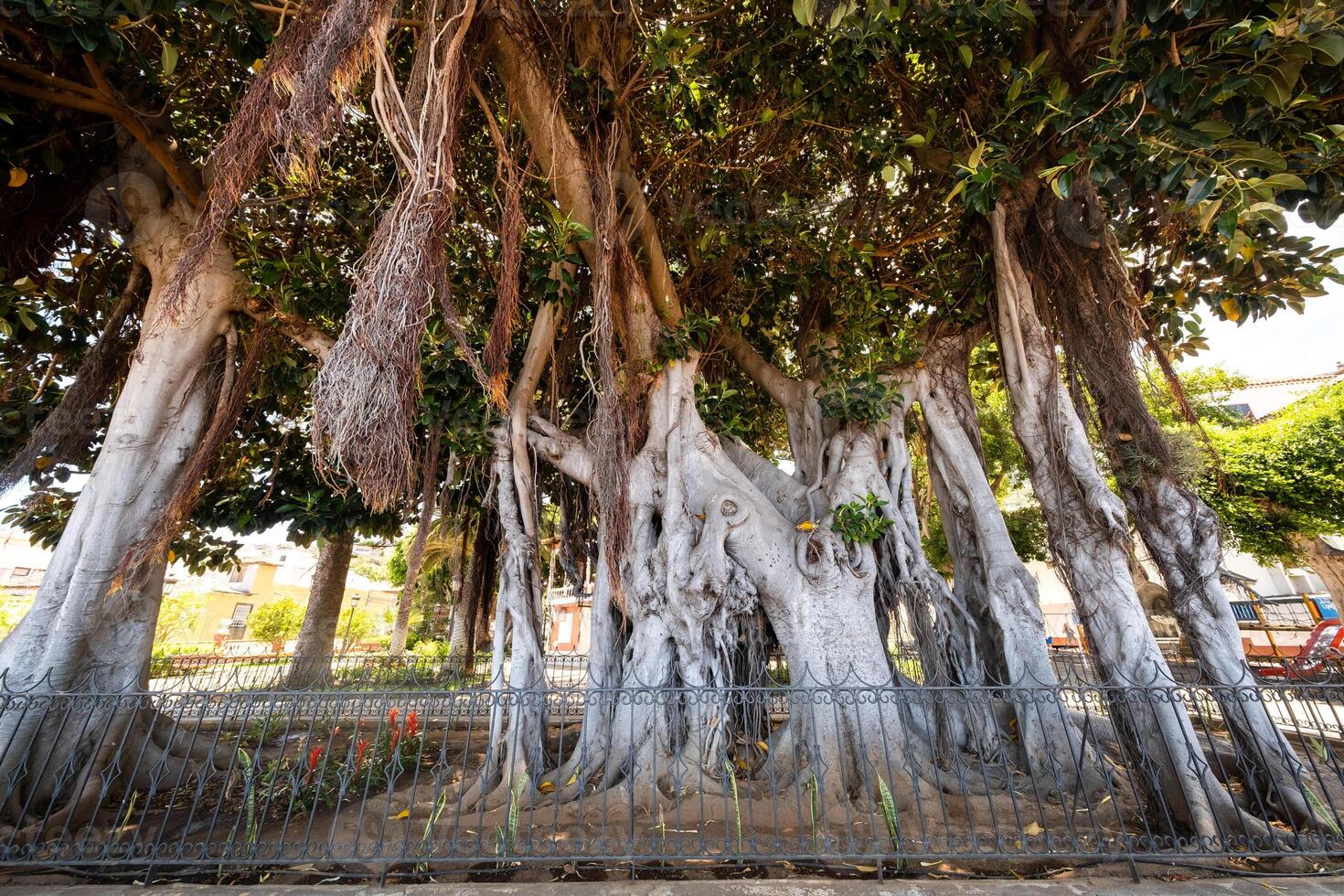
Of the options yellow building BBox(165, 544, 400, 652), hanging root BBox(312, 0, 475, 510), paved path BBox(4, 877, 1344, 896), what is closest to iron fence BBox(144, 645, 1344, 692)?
paved path BBox(4, 877, 1344, 896)

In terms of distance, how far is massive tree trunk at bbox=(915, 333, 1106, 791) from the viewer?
3.95m

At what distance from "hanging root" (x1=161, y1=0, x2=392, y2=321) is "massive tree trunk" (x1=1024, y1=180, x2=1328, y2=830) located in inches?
188

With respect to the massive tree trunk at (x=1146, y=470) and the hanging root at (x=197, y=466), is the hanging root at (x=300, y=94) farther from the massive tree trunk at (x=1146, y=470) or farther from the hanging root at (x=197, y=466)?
the massive tree trunk at (x=1146, y=470)

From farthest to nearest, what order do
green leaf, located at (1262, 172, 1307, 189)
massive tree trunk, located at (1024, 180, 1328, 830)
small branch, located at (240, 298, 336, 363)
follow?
small branch, located at (240, 298, 336, 363), massive tree trunk, located at (1024, 180, 1328, 830), green leaf, located at (1262, 172, 1307, 189)

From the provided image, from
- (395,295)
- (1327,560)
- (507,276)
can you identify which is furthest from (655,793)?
(1327,560)

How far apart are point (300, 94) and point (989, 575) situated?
5.39 metres

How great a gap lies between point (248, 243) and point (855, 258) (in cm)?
507

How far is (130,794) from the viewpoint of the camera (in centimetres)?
387

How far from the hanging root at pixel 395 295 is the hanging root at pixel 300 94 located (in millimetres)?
151

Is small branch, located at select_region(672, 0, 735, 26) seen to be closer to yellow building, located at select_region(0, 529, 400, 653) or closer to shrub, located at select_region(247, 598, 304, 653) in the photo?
yellow building, located at select_region(0, 529, 400, 653)

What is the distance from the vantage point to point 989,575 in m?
4.57

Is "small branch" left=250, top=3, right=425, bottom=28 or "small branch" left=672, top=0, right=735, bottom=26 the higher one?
"small branch" left=672, top=0, right=735, bottom=26

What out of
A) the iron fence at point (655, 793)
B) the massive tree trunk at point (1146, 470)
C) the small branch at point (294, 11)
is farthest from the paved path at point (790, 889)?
the small branch at point (294, 11)

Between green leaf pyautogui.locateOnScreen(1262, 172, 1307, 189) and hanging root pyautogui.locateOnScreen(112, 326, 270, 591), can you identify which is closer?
green leaf pyautogui.locateOnScreen(1262, 172, 1307, 189)
